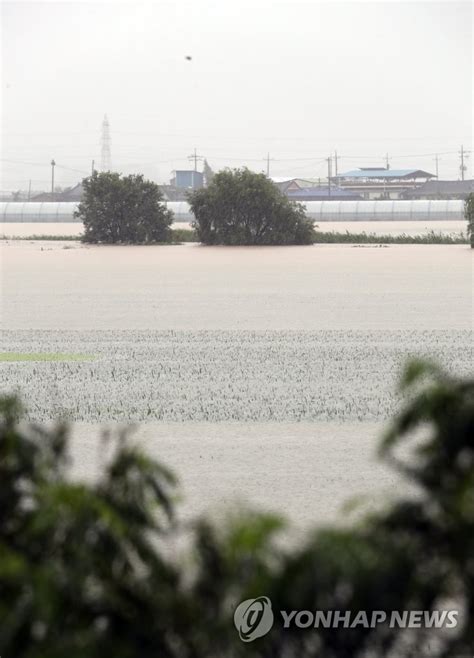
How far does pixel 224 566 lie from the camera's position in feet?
5.40

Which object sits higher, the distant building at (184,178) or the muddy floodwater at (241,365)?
the distant building at (184,178)

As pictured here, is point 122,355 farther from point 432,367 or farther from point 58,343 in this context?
point 432,367

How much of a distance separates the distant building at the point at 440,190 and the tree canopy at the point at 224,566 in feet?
447

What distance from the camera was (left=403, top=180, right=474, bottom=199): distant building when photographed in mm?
138375

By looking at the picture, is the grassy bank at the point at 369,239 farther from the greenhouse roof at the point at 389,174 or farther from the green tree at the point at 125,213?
the greenhouse roof at the point at 389,174

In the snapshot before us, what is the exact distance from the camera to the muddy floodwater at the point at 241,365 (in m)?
7.05

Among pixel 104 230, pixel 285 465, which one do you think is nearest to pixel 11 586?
pixel 285 465

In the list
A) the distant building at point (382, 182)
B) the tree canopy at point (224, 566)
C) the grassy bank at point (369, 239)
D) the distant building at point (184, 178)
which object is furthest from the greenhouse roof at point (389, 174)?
the tree canopy at point (224, 566)

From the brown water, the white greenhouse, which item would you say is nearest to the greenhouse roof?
the white greenhouse

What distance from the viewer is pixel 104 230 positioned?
45.8 m

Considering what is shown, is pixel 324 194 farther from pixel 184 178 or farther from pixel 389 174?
pixel 184 178

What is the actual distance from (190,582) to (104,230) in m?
44.5

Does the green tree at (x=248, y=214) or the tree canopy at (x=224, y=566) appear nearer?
the tree canopy at (x=224, y=566)

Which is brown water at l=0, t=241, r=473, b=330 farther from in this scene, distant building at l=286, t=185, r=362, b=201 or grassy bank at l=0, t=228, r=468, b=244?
distant building at l=286, t=185, r=362, b=201
